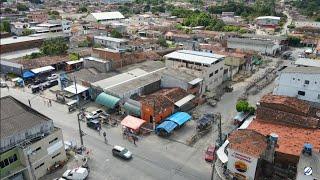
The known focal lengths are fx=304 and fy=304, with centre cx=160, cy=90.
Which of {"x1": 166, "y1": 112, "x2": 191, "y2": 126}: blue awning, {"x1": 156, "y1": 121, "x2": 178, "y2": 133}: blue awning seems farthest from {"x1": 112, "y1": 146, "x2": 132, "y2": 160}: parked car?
{"x1": 166, "y1": 112, "x2": 191, "y2": 126}: blue awning

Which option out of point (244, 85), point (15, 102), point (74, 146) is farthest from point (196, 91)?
point (15, 102)

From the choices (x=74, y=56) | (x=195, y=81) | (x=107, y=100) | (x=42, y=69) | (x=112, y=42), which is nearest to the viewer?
(x=107, y=100)

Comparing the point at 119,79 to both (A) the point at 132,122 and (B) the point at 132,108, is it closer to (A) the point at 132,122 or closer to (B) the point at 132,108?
(B) the point at 132,108

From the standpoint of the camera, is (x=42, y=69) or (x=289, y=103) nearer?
(x=289, y=103)

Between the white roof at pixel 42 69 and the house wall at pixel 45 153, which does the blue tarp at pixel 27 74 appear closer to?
the white roof at pixel 42 69

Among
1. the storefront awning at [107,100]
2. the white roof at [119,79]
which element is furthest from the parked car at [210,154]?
the white roof at [119,79]

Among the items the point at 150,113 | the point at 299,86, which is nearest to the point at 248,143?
the point at 150,113
